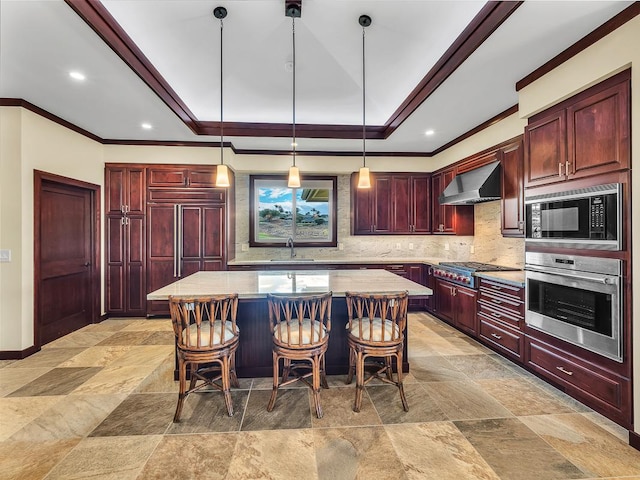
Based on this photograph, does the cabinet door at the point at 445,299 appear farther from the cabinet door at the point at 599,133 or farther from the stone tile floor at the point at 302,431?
the cabinet door at the point at 599,133

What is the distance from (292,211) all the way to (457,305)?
309 centimetres

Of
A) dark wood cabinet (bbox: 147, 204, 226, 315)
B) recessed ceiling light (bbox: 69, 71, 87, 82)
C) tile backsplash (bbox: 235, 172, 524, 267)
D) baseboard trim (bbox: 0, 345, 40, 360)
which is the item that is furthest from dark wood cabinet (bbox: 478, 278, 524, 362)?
baseboard trim (bbox: 0, 345, 40, 360)

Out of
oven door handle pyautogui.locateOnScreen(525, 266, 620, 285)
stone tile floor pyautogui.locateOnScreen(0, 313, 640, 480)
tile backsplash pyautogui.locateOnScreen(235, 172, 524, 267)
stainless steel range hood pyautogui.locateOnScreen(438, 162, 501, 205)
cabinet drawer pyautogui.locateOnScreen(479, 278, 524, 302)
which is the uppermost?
stainless steel range hood pyautogui.locateOnScreen(438, 162, 501, 205)

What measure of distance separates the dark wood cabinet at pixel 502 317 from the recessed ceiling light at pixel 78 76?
15.3 feet

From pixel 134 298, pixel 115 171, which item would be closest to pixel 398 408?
pixel 134 298

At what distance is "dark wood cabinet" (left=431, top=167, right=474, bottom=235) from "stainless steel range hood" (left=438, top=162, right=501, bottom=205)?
0.39 meters

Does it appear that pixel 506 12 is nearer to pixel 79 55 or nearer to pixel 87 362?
pixel 79 55

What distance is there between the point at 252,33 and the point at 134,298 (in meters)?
4.22

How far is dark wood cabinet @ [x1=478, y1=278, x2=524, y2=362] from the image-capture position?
3059mm

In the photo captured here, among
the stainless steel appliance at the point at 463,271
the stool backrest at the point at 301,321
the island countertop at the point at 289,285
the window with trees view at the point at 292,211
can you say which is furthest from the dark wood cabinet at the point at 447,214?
the stool backrest at the point at 301,321

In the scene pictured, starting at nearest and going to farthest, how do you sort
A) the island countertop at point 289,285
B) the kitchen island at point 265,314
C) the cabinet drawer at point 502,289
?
the island countertop at point 289,285
the kitchen island at point 265,314
the cabinet drawer at point 502,289

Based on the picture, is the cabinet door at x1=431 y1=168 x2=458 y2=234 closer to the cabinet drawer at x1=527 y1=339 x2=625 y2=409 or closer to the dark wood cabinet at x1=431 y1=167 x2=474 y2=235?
the dark wood cabinet at x1=431 y1=167 x2=474 y2=235

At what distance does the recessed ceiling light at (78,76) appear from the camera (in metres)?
2.80

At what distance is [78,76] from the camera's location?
2.85 metres
